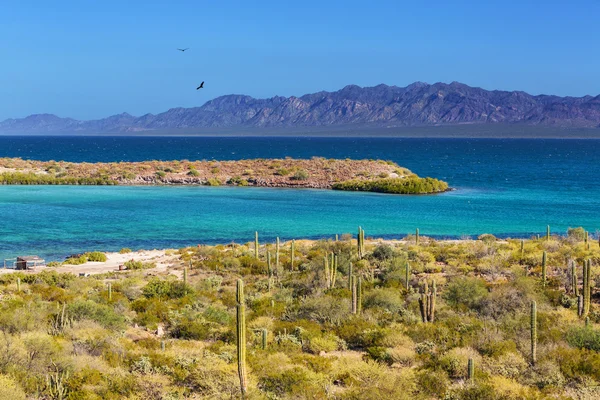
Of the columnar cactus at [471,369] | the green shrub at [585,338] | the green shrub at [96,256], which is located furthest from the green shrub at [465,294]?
the green shrub at [96,256]

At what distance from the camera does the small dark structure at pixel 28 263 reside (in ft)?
97.4

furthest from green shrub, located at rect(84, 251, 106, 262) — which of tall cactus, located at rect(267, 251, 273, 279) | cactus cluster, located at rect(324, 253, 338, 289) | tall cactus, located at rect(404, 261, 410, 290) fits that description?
tall cactus, located at rect(404, 261, 410, 290)

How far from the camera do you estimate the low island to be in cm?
6950

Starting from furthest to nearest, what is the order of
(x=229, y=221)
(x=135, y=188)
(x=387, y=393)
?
(x=135, y=188) < (x=229, y=221) < (x=387, y=393)

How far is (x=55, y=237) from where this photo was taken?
128ft

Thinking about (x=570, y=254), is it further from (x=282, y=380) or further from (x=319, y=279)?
(x=282, y=380)

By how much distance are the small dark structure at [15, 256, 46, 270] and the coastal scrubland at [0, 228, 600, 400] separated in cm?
286

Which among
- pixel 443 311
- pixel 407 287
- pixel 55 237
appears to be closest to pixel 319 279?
pixel 407 287

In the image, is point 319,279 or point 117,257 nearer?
point 319,279

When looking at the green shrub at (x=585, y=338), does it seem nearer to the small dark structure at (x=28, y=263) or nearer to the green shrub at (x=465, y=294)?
the green shrub at (x=465, y=294)

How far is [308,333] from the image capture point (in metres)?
18.0

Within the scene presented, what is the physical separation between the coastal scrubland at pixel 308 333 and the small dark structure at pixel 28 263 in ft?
9.39

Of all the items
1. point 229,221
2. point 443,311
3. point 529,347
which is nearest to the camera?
point 529,347

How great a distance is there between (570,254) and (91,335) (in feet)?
69.5
